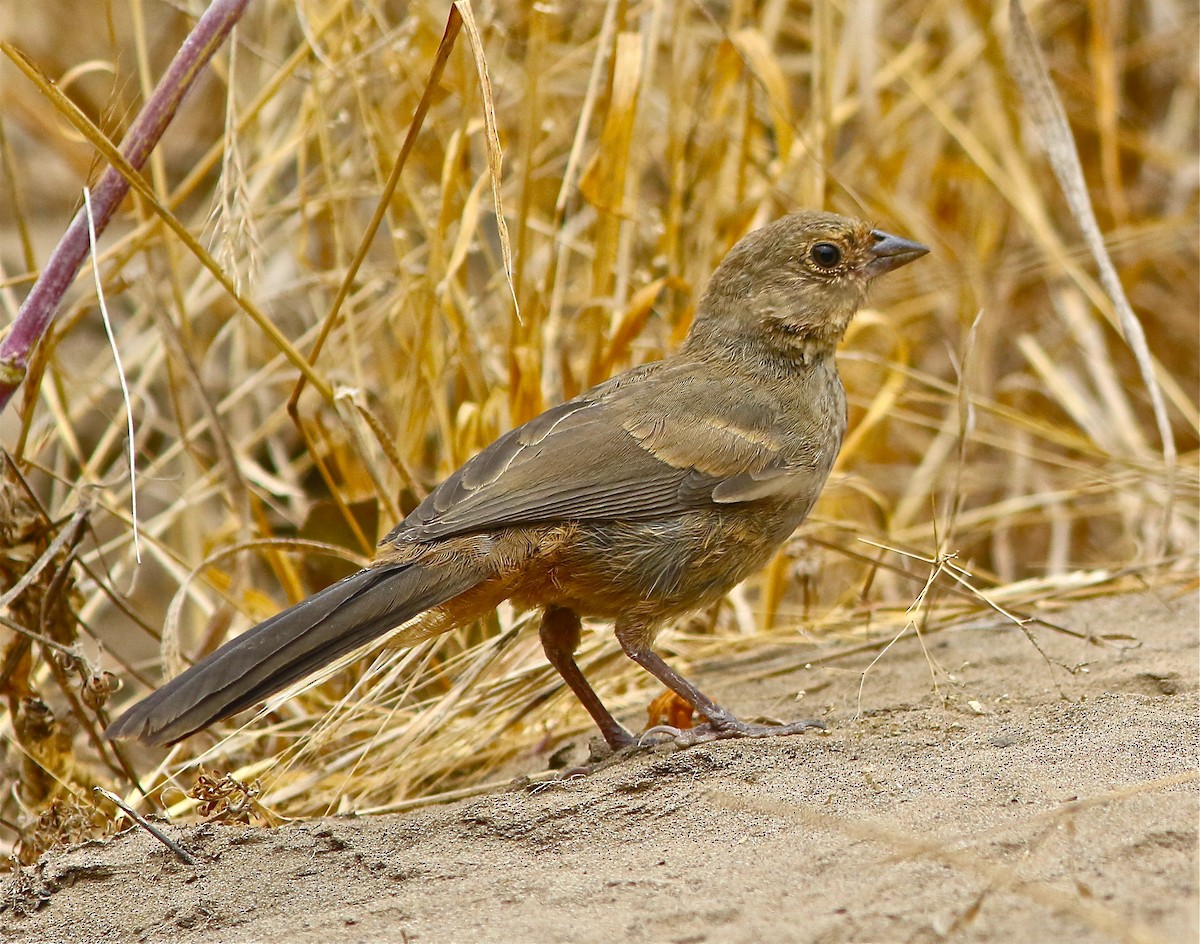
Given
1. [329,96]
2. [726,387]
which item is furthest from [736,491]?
[329,96]

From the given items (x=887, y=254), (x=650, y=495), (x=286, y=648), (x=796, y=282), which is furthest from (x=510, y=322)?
(x=286, y=648)

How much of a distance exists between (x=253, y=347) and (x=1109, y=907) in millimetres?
4043

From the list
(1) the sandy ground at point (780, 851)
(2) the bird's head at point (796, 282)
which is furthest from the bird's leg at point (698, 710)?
(2) the bird's head at point (796, 282)

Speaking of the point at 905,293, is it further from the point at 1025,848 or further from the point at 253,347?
the point at 1025,848

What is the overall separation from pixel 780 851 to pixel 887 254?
2158 mm

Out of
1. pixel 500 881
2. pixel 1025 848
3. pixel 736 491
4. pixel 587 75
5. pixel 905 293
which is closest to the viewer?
pixel 1025 848

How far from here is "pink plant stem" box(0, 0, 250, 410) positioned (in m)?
2.80

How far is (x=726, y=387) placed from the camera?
141 inches

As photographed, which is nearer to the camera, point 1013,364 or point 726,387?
point 726,387

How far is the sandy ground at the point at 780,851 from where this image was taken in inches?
72.7

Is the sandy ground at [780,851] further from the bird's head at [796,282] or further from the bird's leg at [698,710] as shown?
the bird's head at [796,282]

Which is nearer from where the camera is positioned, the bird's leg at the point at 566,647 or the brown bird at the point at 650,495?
the brown bird at the point at 650,495

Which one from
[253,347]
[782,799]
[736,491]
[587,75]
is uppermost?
[587,75]

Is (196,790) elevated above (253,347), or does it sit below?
below
